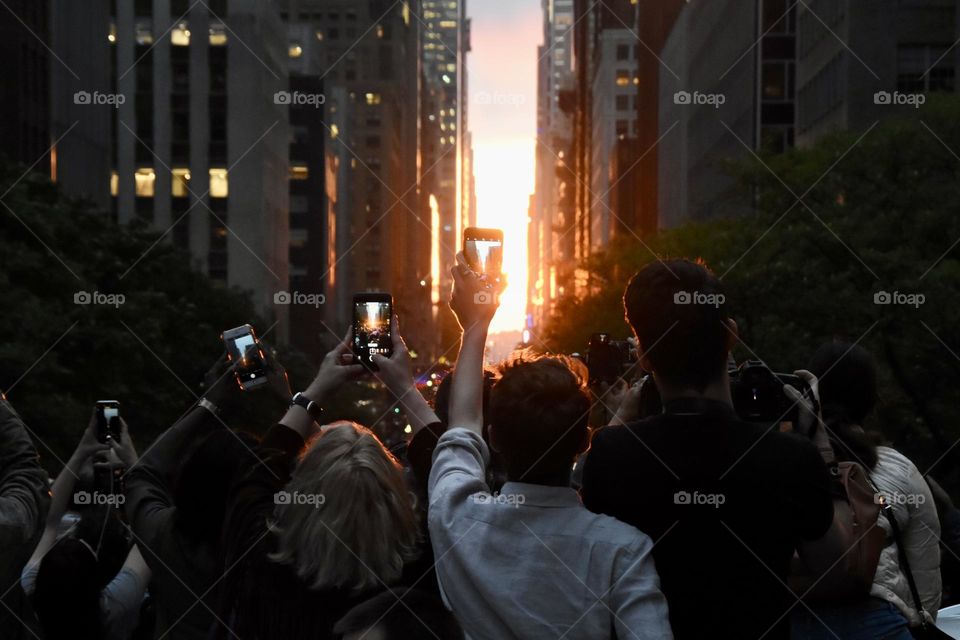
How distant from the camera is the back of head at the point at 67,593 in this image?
5.75m

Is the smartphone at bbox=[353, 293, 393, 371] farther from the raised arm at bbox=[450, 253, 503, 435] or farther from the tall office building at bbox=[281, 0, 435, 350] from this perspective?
the tall office building at bbox=[281, 0, 435, 350]

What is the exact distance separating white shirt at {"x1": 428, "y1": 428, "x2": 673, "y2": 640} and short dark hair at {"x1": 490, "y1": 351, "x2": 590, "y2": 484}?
0.25ft

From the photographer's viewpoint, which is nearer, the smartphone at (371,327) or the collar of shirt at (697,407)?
the collar of shirt at (697,407)

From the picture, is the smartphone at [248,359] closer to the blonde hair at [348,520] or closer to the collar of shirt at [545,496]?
the blonde hair at [348,520]

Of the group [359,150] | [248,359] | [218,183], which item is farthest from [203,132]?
[248,359]

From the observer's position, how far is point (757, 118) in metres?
63.8

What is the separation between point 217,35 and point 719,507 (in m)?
107

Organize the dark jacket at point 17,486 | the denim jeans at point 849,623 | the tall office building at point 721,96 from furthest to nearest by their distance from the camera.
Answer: the tall office building at point 721,96
the denim jeans at point 849,623
the dark jacket at point 17,486

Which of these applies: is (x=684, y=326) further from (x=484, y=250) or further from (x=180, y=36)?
(x=180, y=36)

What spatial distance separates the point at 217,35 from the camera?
107562 millimetres

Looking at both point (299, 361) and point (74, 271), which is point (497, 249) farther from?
point (299, 361)

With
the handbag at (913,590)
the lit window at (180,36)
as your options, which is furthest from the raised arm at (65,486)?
the lit window at (180,36)

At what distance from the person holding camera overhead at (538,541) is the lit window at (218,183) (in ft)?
340

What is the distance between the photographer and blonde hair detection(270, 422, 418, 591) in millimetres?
4781
